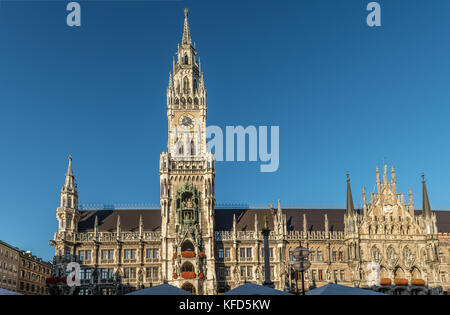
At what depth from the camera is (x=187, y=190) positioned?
79.4 meters

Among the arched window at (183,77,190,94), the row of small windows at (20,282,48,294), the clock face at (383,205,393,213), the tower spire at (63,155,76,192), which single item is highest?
the arched window at (183,77,190,94)

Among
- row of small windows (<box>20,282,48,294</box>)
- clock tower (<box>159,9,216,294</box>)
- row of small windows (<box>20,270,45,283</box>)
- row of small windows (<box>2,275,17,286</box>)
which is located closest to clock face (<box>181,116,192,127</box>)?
clock tower (<box>159,9,216,294</box>)

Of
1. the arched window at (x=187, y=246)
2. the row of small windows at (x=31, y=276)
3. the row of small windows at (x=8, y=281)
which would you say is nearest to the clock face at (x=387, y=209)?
the arched window at (x=187, y=246)

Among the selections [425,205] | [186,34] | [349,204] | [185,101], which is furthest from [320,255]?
[186,34]

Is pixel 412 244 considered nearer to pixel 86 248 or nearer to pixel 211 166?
pixel 211 166

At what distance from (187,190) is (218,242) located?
32.8 ft

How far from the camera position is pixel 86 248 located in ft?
257

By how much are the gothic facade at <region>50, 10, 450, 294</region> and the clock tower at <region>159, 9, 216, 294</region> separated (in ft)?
0.55

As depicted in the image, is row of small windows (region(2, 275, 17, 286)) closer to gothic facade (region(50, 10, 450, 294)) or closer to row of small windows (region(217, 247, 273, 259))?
gothic facade (region(50, 10, 450, 294))

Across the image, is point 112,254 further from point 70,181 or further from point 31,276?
point 31,276

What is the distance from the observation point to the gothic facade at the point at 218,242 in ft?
251

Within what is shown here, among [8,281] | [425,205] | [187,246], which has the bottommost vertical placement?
[8,281]

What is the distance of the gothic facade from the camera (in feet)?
251
